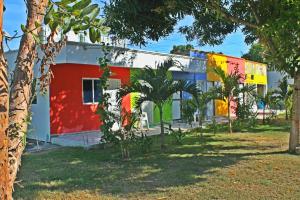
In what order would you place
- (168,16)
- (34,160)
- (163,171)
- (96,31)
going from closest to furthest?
(96,31) → (163,171) → (34,160) → (168,16)

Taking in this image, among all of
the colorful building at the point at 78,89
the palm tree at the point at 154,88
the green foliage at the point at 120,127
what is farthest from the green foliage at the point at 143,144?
the colorful building at the point at 78,89

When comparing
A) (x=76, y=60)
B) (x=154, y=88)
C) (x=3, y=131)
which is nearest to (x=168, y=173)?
(x=154, y=88)

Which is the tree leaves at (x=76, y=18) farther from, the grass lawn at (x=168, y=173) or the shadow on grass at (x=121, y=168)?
the shadow on grass at (x=121, y=168)

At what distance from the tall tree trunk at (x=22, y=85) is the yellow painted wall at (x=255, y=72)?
32.1 metres

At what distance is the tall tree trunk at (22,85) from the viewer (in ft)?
4.31

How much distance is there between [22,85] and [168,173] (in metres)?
7.15

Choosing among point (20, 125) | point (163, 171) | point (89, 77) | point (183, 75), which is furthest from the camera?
point (183, 75)

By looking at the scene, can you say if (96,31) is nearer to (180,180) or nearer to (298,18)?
(180,180)

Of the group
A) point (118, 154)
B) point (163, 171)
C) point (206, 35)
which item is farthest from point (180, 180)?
point (206, 35)

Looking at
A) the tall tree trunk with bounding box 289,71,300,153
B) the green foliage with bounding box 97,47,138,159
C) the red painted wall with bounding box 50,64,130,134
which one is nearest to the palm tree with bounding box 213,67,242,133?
the red painted wall with bounding box 50,64,130,134

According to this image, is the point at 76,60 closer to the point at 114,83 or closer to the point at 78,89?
the point at 78,89

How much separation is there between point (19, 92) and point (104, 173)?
7355 millimetres

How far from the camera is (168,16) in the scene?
38.0 ft

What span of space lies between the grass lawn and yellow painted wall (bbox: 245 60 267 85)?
72.2 ft
